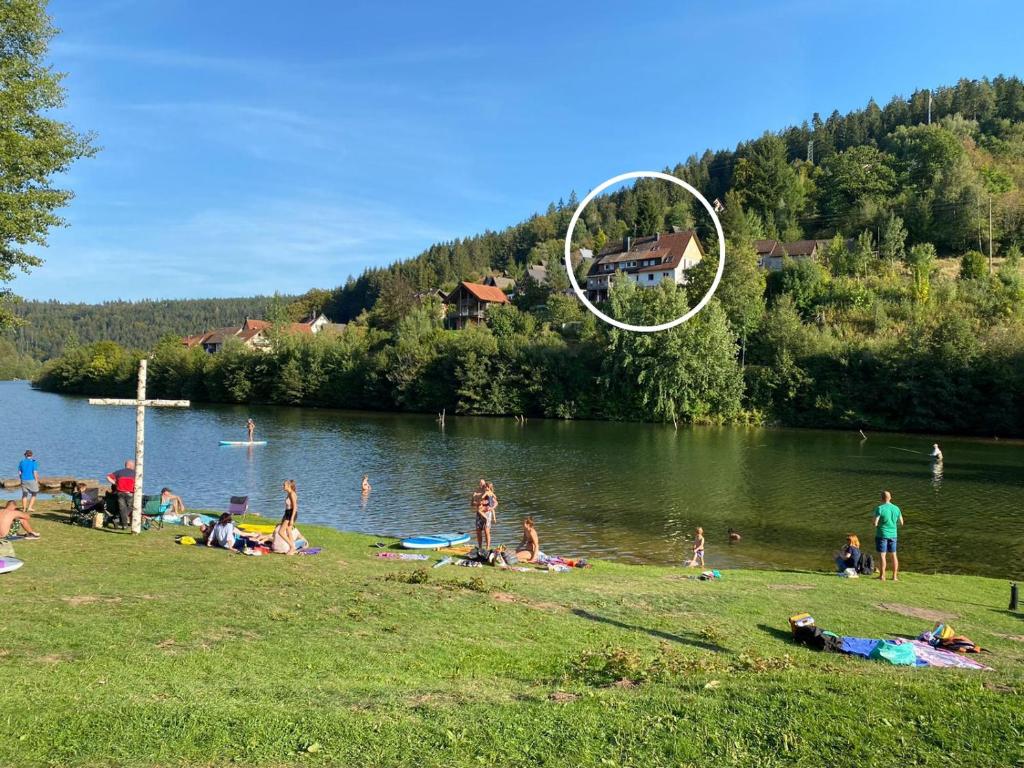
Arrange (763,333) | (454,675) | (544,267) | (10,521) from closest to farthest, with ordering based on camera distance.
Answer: (454,675), (10,521), (763,333), (544,267)

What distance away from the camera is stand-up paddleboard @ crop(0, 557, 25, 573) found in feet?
41.3

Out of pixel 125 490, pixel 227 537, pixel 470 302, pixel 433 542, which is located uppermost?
pixel 470 302

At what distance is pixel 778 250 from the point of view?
11300 cm

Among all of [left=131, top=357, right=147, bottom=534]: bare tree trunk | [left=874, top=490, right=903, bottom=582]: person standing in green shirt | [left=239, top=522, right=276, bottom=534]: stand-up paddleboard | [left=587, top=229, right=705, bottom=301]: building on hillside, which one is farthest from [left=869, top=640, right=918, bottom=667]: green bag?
[left=587, top=229, right=705, bottom=301]: building on hillside

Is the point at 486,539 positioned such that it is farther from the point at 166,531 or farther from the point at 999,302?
the point at 999,302

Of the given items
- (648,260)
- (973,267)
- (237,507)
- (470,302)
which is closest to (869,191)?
(973,267)

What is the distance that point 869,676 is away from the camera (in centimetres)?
855

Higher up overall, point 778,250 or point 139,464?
point 778,250

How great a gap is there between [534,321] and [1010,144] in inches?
4292

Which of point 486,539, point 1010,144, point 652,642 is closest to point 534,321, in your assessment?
point 486,539

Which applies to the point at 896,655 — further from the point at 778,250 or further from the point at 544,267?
the point at 544,267

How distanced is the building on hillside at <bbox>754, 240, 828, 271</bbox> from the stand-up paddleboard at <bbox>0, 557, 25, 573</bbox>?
112 m

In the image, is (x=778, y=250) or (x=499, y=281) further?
(x=499, y=281)

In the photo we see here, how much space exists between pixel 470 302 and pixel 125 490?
10760 centimetres
